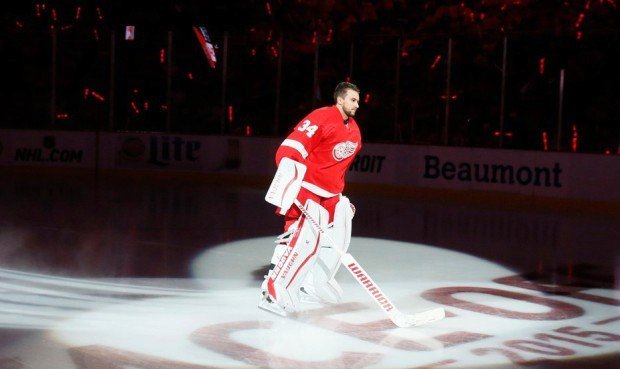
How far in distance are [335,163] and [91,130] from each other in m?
13.4

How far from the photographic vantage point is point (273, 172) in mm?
17469

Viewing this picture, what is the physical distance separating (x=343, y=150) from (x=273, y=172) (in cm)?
1123

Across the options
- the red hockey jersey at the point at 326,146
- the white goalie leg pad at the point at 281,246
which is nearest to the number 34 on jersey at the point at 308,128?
the red hockey jersey at the point at 326,146

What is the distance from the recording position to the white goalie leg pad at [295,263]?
6.12 metres

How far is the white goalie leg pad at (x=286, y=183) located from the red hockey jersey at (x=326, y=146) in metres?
0.12

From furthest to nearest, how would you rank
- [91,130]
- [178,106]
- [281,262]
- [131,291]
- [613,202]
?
[178,106] → [91,130] → [613,202] → [131,291] → [281,262]

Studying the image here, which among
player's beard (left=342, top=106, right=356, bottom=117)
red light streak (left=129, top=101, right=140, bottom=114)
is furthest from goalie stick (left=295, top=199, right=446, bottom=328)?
red light streak (left=129, top=101, right=140, bottom=114)

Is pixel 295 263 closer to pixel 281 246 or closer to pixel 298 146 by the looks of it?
pixel 281 246

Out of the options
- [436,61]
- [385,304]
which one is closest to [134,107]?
[436,61]

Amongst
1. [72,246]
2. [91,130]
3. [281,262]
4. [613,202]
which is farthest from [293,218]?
[91,130]

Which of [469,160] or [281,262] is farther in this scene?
[469,160]

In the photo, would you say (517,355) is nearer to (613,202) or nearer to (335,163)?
(335,163)

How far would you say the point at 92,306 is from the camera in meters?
6.39

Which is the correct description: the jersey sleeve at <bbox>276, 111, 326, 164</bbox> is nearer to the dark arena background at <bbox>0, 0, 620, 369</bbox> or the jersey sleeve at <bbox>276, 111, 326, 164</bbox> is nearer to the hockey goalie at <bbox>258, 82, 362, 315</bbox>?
the hockey goalie at <bbox>258, 82, 362, 315</bbox>
